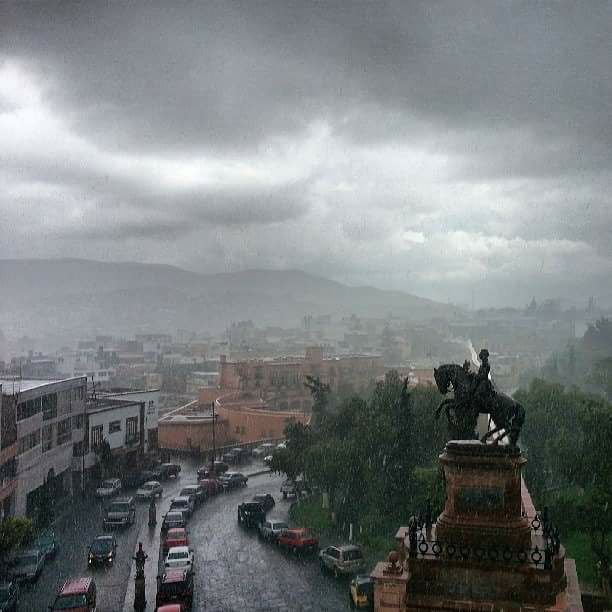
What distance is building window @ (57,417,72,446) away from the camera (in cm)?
2839

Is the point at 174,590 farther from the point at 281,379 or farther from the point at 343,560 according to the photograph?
the point at 281,379

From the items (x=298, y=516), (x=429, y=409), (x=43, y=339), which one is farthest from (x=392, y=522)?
(x=43, y=339)

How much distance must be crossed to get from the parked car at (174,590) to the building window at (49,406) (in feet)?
39.9

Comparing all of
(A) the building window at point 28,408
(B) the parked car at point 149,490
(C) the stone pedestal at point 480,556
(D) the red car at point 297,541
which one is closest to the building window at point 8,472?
(A) the building window at point 28,408

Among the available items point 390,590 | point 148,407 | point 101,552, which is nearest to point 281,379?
point 148,407

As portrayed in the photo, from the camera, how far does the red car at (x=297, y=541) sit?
21016 millimetres

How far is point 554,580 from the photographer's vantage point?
7.39 metres

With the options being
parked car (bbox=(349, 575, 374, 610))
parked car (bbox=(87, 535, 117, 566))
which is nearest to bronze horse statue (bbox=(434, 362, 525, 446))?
parked car (bbox=(349, 575, 374, 610))

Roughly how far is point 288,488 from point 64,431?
923cm

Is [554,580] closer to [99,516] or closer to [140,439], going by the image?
[99,516]

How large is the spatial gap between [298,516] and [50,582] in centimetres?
965

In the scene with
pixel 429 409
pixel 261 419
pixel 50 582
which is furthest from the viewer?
pixel 261 419

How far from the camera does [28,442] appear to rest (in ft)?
83.0

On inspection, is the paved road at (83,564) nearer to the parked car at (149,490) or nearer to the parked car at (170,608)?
the parked car at (149,490)
